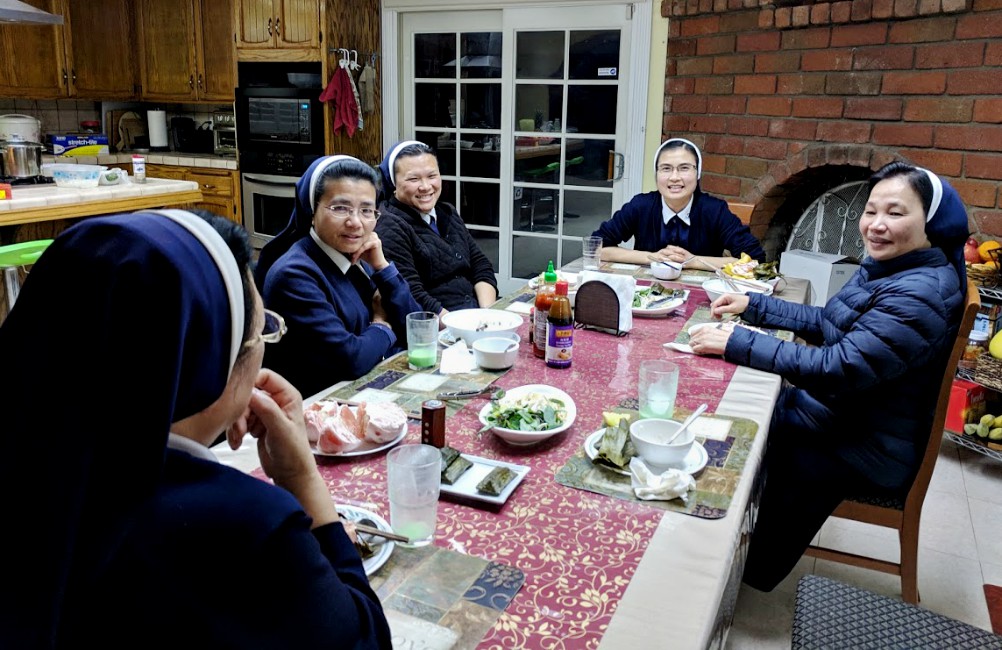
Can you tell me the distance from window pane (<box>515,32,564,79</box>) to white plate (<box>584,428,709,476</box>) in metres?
3.70

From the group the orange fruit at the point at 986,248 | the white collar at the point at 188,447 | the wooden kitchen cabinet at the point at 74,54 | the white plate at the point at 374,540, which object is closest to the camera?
the white collar at the point at 188,447

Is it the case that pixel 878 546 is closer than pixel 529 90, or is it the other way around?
pixel 878 546

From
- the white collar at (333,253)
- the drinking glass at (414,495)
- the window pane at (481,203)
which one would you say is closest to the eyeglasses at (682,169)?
the white collar at (333,253)

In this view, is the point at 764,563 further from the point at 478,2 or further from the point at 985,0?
the point at 478,2

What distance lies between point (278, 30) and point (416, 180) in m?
3.09

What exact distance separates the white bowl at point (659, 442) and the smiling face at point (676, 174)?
2.01 m

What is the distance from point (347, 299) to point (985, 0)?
286cm

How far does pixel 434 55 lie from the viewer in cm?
512

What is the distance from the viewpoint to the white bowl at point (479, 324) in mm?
2016

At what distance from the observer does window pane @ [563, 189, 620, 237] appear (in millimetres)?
4809

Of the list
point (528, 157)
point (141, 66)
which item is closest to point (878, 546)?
point (528, 157)

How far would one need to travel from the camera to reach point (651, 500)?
1266 millimetres

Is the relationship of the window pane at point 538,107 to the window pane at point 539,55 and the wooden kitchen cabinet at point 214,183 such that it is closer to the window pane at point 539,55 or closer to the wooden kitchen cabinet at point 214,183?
the window pane at point 539,55

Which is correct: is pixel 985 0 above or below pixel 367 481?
above
